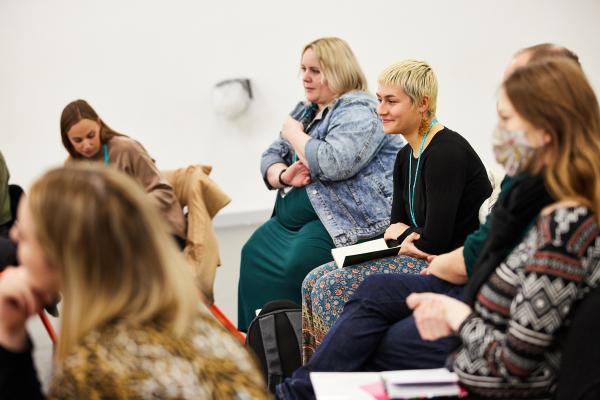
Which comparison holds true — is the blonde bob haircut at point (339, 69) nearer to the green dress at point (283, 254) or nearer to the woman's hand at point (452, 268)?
the green dress at point (283, 254)

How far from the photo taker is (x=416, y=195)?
2.67 metres

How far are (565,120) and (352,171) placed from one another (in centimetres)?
172

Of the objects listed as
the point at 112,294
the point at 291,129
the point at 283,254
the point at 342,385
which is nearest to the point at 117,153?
the point at 291,129

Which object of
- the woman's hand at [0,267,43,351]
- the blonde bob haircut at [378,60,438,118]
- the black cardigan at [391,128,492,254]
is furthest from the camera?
the blonde bob haircut at [378,60,438,118]

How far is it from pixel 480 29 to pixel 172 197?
274cm

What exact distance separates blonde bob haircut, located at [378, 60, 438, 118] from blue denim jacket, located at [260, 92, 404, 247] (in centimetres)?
46

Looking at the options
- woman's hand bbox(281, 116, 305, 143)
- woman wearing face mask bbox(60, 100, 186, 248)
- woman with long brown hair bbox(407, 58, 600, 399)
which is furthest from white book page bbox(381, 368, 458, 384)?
woman wearing face mask bbox(60, 100, 186, 248)

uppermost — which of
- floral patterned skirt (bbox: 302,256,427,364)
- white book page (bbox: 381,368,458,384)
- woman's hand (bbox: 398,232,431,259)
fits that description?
white book page (bbox: 381,368,458,384)

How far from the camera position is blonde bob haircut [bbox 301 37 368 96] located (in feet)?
11.1

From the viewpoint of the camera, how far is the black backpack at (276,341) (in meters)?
2.51

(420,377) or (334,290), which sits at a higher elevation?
(420,377)

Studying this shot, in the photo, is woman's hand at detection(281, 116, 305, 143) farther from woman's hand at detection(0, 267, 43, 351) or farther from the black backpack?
woman's hand at detection(0, 267, 43, 351)

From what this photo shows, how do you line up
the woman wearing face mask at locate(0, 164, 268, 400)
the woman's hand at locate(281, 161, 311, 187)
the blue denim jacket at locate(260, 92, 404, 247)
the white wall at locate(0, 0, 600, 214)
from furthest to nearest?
the white wall at locate(0, 0, 600, 214), the woman's hand at locate(281, 161, 311, 187), the blue denim jacket at locate(260, 92, 404, 247), the woman wearing face mask at locate(0, 164, 268, 400)

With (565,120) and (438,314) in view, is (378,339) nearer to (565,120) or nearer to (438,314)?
(438,314)
